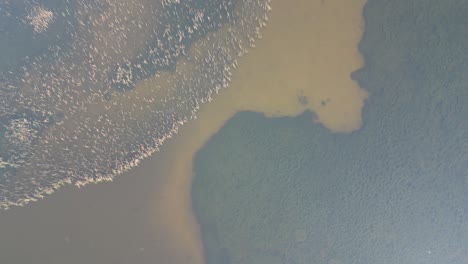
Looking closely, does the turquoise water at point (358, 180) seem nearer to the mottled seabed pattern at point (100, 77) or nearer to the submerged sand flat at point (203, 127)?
the submerged sand flat at point (203, 127)

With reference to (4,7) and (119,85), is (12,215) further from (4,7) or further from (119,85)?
(4,7)

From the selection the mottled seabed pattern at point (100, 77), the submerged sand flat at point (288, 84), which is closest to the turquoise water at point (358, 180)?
the submerged sand flat at point (288, 84)

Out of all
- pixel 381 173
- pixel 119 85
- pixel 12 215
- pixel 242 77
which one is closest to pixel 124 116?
pixel 119 85

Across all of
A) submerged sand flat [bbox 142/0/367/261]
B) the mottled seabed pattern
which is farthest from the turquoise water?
the mottled seabed pattern

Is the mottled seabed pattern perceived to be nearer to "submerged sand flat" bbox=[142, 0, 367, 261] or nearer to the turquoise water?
"submerged sand flat" bbox=[142, 0, 367, 261]

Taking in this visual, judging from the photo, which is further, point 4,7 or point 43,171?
point 43,171
